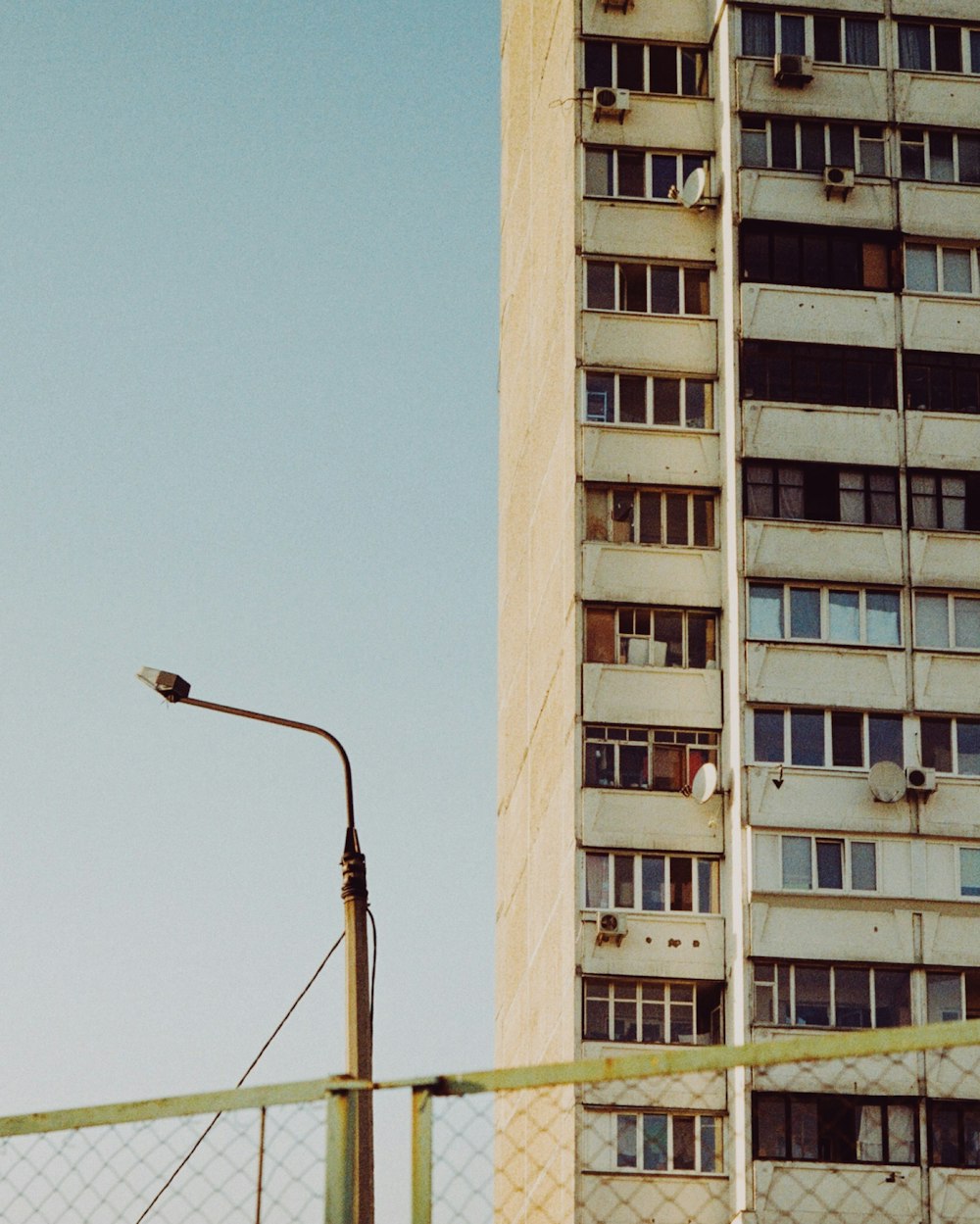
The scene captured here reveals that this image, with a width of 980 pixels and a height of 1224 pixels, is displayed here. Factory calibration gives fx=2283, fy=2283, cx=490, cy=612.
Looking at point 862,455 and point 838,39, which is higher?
point 838,39

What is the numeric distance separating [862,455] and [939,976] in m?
10.8

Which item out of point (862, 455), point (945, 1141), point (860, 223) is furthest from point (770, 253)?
point (945, 1141)

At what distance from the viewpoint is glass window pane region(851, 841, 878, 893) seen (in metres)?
45.0

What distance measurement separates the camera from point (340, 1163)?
7406 mm

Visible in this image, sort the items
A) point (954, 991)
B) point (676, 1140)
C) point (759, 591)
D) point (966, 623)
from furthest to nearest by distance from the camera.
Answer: point (966, 623) → point (759, 591) → point (954, 991) → point (676, 1140)

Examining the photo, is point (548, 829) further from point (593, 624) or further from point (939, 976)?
point (939, 976)

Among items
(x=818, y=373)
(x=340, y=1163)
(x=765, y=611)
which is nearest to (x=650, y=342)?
(x=818, y=373)

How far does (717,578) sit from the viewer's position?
47.9 meters

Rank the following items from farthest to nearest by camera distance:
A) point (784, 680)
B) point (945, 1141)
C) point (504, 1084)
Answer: point (784, 680) < point (945, 1141) < point (504, 1084)

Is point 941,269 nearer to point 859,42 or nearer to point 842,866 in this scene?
point 859,42

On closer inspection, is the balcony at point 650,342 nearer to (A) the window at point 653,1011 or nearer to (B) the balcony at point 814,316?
(B) the balcony at point 814,316

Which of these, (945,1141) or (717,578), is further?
(717,578)

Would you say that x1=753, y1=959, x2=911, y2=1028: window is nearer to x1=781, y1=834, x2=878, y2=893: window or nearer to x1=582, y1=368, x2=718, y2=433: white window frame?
x1=781, y1=834, x2=878, y2=893: window

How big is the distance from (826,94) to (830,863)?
16.8m
